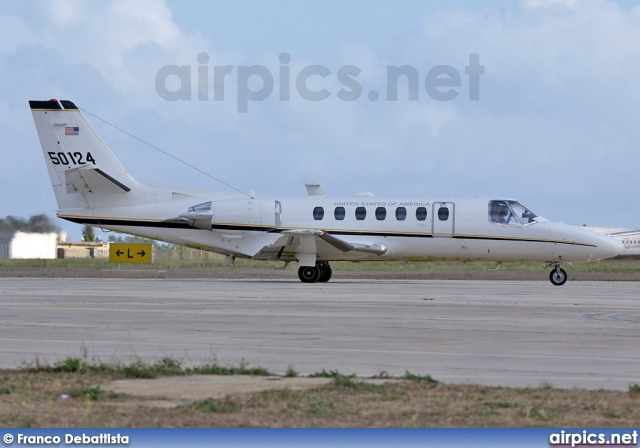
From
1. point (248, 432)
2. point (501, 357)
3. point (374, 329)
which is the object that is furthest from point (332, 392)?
point (374, 329)

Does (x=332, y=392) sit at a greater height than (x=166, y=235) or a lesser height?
lesser

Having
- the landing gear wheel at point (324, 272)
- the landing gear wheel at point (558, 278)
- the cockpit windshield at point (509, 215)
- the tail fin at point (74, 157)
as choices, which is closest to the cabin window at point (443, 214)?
the cockpit windshield at point (509, 215)

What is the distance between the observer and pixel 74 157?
37000 mm

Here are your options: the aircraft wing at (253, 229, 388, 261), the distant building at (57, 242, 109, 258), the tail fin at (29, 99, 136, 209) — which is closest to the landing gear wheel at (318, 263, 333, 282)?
the aircraft wing at (253, 229, 388, 261)

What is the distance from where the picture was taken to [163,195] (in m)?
36.8

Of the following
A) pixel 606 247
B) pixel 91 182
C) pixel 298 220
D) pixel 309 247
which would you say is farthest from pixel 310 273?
pixel 606 247

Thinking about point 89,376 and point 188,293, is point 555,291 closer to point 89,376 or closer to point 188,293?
point 188,293

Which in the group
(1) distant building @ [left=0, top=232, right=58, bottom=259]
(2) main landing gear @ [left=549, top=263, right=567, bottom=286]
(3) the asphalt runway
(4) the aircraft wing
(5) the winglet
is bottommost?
(3) the asphalt runway

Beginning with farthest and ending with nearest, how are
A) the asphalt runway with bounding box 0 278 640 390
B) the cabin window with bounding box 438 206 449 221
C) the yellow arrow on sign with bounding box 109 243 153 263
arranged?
the yellow arrow on sign with bounding box 109 243 153 263 < the cabin window with bounding box 438 206 449 221 < the asphalt runway with bounding box 0 278 640 390

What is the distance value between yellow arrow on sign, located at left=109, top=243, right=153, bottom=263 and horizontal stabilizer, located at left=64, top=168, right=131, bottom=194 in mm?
12252

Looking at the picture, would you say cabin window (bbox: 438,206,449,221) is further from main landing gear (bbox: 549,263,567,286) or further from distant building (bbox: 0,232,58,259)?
distant building (bbox: 0,232,58,259)

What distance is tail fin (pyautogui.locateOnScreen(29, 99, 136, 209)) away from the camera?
36406 millimetres

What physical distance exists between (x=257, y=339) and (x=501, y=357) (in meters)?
3.82

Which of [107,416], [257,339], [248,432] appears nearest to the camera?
[248,432]
